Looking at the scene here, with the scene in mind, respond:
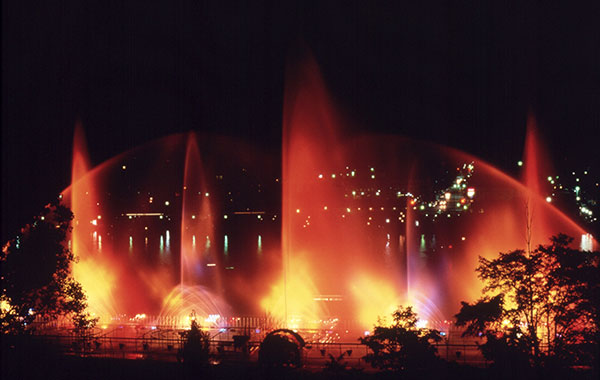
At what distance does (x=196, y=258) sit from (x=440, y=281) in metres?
23.2

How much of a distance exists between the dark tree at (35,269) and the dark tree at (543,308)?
28.3ft

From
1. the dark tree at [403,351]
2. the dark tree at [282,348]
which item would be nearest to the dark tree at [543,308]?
the dark tree at [403,351]

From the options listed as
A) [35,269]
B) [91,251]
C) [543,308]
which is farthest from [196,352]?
[91,251]

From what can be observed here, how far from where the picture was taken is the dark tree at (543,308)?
8.37 m

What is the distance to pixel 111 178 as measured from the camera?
234 ft

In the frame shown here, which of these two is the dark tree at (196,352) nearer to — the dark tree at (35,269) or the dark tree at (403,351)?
the dark tree at (403,351)

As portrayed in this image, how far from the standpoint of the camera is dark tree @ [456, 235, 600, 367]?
8367 mm

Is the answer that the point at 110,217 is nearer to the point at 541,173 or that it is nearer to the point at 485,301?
the point at 541,173

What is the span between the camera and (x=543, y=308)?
33.7 feet

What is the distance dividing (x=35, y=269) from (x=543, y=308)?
35.1 ft

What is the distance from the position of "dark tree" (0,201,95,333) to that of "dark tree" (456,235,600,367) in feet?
28.3

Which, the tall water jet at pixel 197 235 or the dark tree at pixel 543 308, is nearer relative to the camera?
the dark tree at pixel 543 308

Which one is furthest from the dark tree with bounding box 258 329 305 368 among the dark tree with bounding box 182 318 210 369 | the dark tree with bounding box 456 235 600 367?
the dark tree with bounding box 456 235 600 367

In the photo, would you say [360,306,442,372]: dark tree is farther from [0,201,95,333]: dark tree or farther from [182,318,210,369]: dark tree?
[0,201,95,333]: dark tree
